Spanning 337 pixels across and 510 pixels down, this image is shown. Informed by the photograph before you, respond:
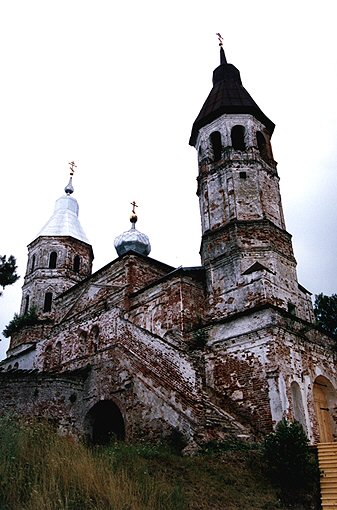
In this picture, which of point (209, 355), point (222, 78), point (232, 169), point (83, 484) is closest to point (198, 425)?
point (209, 355)

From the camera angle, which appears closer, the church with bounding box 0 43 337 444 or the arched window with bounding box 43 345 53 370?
the church with bounding box 0 43 337 444

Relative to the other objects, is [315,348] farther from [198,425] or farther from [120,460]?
[120,460]

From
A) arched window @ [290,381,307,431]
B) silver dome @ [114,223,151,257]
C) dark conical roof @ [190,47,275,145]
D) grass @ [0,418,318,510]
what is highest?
dark conical roof @ [190,47,275,145]

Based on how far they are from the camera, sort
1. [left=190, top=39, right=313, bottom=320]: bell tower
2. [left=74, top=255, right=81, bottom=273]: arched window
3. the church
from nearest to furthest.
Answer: the church < [left=190, top=39, right=313, bottom=320]: bell tower < [left=74, top=255, right=81, bottom=273]: arched window

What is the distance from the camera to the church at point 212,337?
14445 millimetres

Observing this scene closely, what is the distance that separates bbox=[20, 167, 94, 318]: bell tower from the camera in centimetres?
3198

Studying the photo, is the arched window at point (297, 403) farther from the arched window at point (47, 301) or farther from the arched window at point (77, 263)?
the arched window at point (77, 263)

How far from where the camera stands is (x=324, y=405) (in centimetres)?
1662

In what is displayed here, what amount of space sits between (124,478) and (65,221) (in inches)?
1112

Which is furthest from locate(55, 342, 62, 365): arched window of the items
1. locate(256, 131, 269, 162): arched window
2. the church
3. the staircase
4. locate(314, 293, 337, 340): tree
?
locate(314, 293, 337, 340): tree

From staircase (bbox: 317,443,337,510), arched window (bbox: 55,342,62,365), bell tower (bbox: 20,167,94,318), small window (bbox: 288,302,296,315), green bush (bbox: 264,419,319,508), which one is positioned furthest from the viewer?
bell tower (bbox: 20,167,94,318)

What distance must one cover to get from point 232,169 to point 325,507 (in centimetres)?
1358

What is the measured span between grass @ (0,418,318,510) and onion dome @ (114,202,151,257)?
54.1ft

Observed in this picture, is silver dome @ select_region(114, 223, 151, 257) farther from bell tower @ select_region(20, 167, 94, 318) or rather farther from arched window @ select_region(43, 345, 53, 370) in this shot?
arched window @ select_region(43, 345, 53, 370)
